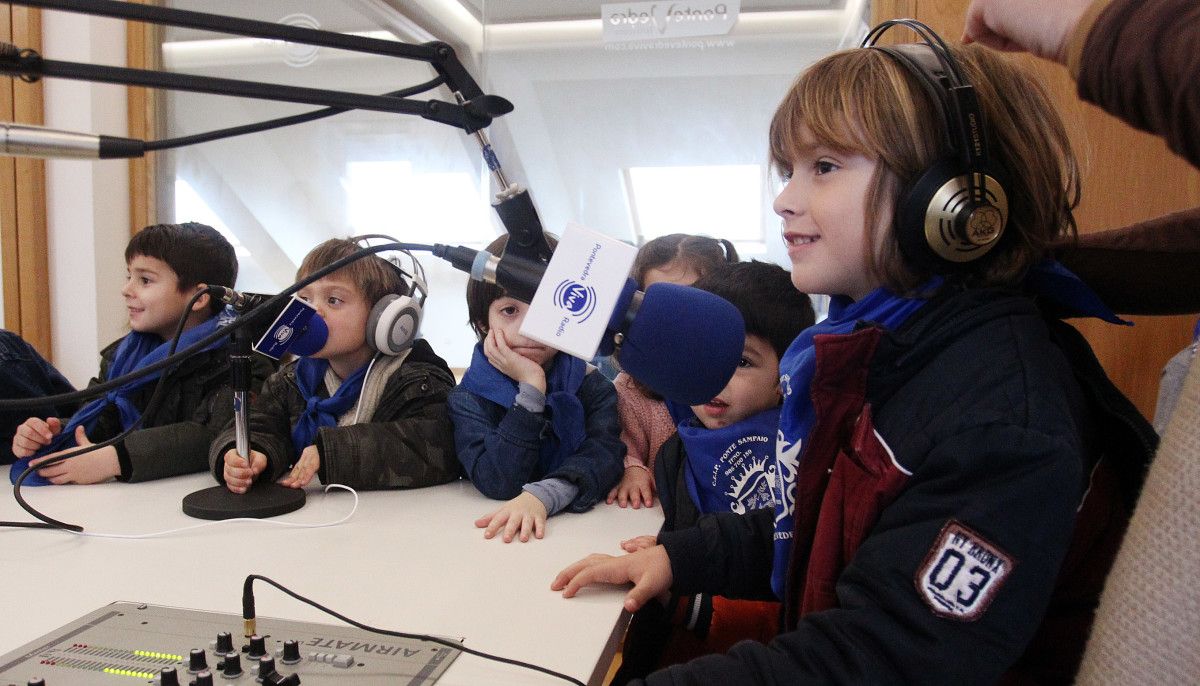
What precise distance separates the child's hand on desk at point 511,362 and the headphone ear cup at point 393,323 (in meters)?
0.13

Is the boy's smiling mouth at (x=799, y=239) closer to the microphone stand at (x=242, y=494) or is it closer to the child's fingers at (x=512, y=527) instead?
the child's fingers at (x=512, y=527)

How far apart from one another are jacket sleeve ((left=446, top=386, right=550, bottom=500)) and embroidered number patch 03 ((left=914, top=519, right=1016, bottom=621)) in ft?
2.32

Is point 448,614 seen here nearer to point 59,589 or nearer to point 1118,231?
point 59,589

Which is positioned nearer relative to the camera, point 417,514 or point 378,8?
point 417,514

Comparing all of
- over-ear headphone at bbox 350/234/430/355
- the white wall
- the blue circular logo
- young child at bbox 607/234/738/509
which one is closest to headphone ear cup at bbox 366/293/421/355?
over-ear headphone at bbox 350/234/430/355

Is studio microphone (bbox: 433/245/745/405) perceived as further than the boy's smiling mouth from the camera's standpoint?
No

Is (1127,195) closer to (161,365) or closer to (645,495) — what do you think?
(645,495)

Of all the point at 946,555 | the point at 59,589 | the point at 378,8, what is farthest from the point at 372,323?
the point at 378,8

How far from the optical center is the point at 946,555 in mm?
605

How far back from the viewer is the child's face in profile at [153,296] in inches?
65.5

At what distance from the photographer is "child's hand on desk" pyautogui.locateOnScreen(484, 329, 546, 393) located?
128 cm

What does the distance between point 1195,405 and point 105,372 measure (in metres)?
1.85

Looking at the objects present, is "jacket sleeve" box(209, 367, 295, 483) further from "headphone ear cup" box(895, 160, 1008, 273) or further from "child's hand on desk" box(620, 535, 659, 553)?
"headphone ear cup" box(895, 160, 1008, 273)

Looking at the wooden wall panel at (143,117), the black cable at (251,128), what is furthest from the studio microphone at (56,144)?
the wooden wall panel at (143,117)
